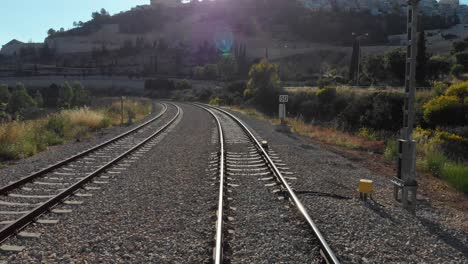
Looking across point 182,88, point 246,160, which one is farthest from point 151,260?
point 182,88

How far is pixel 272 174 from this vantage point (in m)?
10.7

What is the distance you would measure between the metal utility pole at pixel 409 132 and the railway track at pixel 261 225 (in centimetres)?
191

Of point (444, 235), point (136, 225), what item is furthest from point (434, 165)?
point (136, 225)

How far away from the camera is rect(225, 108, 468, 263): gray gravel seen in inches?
230

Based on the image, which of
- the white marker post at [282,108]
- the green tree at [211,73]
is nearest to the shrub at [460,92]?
the white marker post at [282,108]

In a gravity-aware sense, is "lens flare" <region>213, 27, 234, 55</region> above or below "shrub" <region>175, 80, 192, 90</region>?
above

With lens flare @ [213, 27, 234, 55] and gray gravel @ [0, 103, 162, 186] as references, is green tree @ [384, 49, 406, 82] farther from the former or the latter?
lens flare @ [213, 27, 234, 55]

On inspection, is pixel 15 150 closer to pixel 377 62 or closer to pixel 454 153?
pixel 454 153

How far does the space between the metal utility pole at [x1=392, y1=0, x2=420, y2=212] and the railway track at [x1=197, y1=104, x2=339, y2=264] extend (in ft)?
6.26

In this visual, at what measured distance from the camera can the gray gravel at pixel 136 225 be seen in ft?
18.4

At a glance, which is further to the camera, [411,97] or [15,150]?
[15,150]

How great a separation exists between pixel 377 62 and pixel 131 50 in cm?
14313

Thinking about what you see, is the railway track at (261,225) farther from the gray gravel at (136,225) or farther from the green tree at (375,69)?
the green tree at (375,69)

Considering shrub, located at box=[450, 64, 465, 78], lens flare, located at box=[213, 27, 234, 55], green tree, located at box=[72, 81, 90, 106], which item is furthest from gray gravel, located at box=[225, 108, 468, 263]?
lens flare, located at box=[213, 27, 234, 55]
